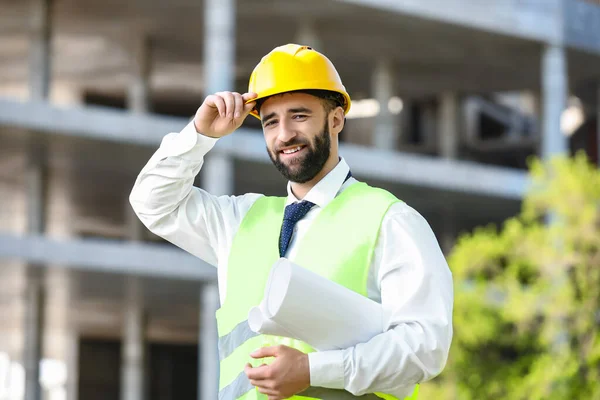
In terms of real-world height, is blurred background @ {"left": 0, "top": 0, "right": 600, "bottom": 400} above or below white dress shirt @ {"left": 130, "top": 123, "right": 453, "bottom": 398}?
above

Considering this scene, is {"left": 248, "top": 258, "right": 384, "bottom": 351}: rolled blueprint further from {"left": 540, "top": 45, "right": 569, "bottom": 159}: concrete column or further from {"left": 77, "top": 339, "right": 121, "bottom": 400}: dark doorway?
{"left": 77, "top": 339, "right": 121, "bottom": 400}: dark doorway

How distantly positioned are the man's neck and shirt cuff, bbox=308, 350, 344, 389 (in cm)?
61

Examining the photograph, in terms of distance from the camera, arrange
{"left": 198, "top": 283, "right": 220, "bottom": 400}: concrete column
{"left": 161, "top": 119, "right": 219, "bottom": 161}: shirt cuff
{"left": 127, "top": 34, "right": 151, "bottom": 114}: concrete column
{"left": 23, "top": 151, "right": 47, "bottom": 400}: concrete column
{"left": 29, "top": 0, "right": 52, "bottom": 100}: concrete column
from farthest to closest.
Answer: {"left": 127, "top": 34, "right": 151, "bottom": 114}: concrete column < {"left": 23, "top": 151, "right": 47, "bottom": 400}: concrete column < {"left": 29, "top": 0, "right": 52, "bottom": 100}: concrete column < {"left": 198, "top": 283, "right": 220, "bottom": 400}: concrete column < {"left": 161, "top": 119, "right": 219, "bottom": 161}: shirt cuff

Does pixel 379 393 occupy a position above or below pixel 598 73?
below

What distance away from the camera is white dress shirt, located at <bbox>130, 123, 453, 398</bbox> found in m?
2.96

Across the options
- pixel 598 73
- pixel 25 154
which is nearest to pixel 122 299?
pixel 25 154

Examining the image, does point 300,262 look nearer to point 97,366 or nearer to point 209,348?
point 209,348

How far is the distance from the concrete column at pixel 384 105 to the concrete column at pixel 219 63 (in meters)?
4.52

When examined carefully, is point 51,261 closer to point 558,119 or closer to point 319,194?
point 558,119

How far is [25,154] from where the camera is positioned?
2306 centimetres

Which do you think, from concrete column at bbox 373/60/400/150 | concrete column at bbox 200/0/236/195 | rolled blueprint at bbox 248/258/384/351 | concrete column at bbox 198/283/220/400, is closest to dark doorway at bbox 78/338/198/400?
concrete column at bbox 373/60/400/150

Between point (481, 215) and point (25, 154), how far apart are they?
10.4 meters

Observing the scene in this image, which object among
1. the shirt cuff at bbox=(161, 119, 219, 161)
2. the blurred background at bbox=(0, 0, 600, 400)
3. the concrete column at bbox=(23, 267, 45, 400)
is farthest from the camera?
the concrete column at bbox=(23, 267, 45, 400)

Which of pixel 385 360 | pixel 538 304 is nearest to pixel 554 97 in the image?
pixel 538 304
